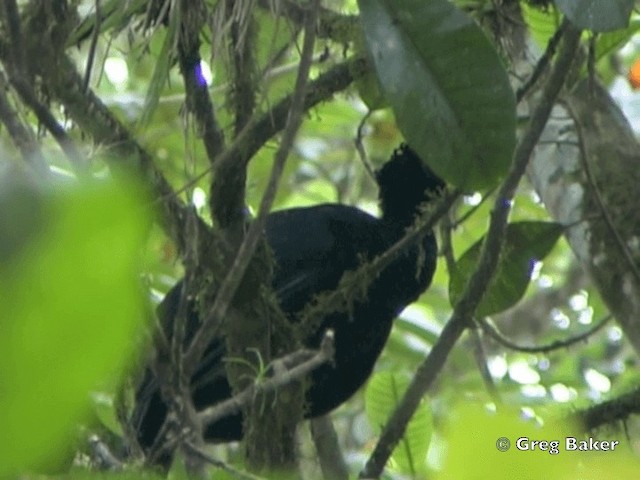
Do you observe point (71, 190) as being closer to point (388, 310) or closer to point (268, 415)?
point (268, 415)

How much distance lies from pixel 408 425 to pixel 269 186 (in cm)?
51

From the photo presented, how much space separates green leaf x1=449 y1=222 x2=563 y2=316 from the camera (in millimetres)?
1583

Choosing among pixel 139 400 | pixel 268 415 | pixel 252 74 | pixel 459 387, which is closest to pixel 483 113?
pixel 252 74

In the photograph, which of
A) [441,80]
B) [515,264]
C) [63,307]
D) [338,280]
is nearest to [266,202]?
[441,80]

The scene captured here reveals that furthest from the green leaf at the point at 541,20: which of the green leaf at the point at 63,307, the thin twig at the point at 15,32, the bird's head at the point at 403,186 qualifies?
the green leaf at the point at 63,307

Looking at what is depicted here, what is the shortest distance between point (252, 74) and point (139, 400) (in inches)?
22.8

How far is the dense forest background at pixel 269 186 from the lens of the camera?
0.94 ft

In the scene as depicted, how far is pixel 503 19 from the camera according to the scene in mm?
1550

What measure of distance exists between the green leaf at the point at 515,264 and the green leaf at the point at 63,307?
1.32 m

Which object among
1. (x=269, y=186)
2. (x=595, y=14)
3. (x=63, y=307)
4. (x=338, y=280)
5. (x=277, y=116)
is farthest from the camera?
(x=338, y=280)

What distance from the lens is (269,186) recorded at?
3.41 ft

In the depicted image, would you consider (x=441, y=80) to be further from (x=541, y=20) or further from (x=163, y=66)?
(x=541, y=20)

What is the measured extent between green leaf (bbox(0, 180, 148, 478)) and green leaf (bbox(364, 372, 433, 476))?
3.70 ft

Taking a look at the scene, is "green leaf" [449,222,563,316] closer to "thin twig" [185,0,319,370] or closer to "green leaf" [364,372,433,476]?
"green leaf" [364,372,433,476]
